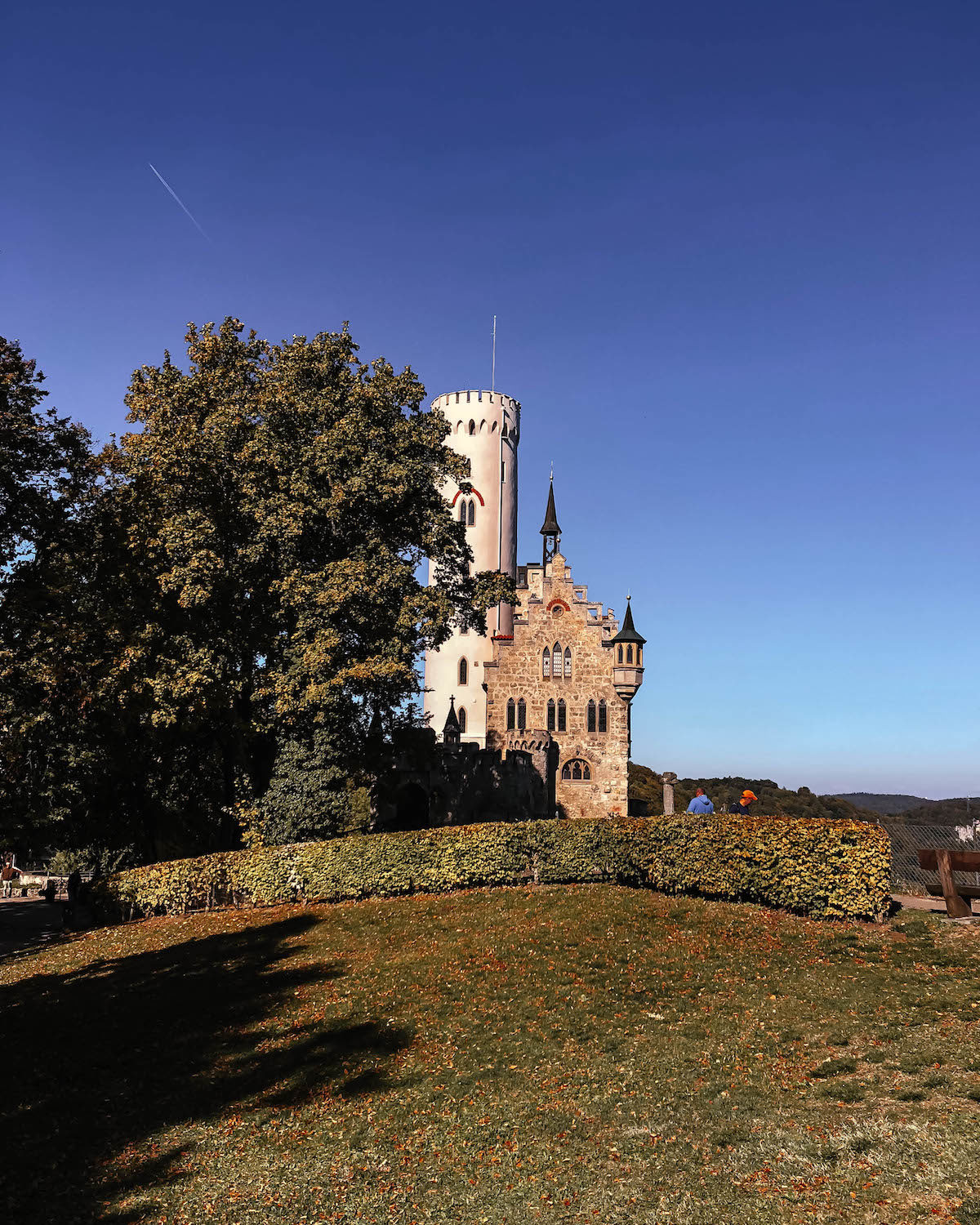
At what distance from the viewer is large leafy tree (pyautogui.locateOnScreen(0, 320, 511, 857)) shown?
89.1 ft

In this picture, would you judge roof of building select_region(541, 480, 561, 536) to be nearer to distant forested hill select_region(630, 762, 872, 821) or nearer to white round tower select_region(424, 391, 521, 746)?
white round tower select_region(424, 391, 521, 746)

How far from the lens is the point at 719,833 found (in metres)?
19.7

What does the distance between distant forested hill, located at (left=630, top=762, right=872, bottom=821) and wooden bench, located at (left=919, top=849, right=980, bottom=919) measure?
65.1m

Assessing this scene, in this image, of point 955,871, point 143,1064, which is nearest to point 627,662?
point 955,871

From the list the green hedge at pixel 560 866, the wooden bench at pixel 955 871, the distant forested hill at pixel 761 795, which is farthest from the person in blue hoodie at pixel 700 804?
the distant forested hill at pixel 761 795

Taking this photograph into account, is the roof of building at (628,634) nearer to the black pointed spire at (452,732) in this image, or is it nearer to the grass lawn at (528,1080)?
the black pointed spire at (452,732)

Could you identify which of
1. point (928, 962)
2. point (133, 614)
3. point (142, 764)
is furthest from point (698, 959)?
point (142, 764)

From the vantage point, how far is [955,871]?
17.2 m

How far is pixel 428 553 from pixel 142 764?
529 inches

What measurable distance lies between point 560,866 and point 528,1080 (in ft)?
38.7

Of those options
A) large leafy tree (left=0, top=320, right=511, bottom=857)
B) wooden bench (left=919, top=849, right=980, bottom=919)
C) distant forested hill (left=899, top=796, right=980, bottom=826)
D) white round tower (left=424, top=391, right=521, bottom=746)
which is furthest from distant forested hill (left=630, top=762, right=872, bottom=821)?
wooden bench (left=919, top=849, right=980, bottom=919)

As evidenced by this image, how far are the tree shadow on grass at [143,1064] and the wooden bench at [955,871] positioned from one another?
10195 mm

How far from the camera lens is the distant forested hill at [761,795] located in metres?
89.1

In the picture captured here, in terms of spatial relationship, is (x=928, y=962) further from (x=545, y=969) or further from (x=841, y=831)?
(x=545, y=969)
